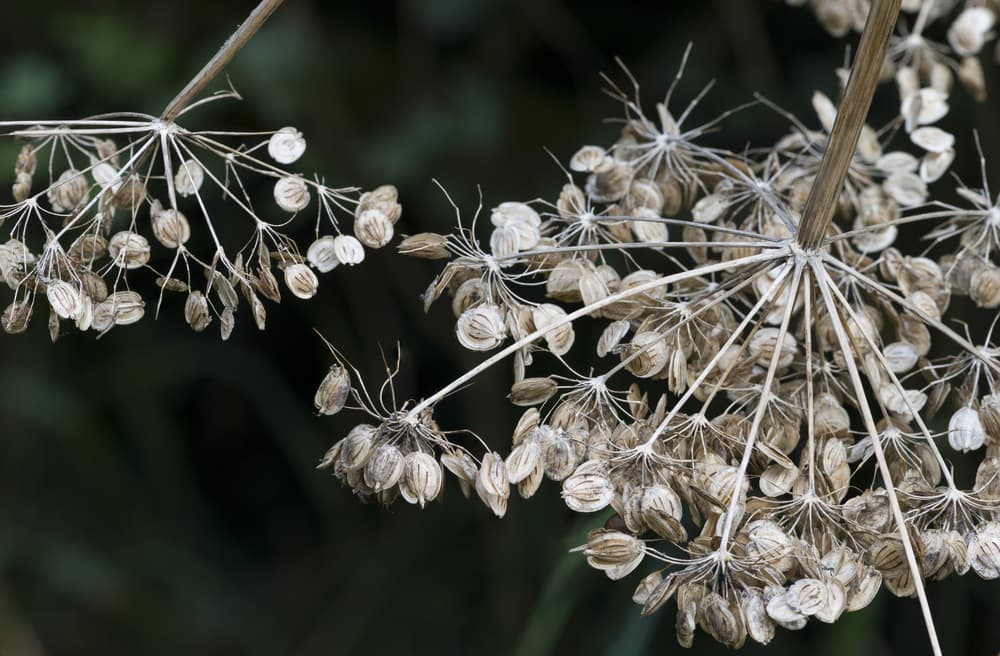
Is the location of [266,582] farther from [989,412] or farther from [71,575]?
[989,412]

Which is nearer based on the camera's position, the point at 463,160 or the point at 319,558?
the point at 463,160

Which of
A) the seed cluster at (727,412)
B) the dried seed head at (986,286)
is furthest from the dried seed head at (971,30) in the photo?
the dried seed head at (986,286)

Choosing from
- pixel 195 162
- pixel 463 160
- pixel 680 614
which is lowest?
pixel 680 614

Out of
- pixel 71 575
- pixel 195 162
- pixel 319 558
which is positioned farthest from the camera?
pixel 319 558

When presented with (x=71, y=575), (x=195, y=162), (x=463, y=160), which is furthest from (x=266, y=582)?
(x=195, y=162)

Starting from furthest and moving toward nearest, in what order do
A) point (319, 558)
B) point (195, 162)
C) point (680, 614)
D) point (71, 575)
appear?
point (319, 558)
point (71, 575)
point (195, 162)
point (680, 614)

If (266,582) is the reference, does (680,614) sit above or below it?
below

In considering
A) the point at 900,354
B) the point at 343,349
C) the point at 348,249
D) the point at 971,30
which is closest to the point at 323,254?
the point at 348,249

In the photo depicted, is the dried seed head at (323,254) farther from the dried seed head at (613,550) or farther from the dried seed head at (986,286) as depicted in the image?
the dried seed head at (986,286)
